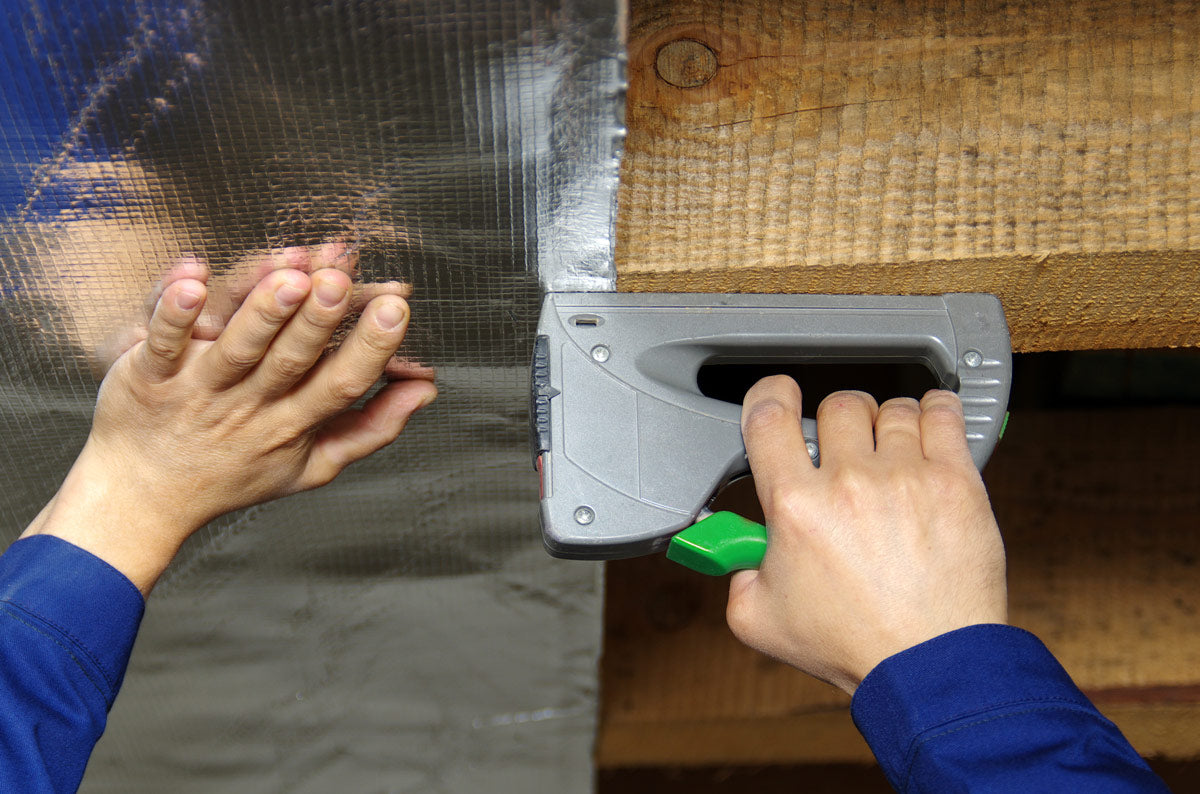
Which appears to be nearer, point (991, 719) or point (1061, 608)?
point (991, 719)

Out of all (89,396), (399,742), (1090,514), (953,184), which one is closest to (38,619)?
(89,396)

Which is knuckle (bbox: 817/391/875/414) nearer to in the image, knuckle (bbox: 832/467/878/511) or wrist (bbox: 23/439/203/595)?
→ knuckle (bbox: 832/467/878/511)

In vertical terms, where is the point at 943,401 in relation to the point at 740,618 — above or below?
above

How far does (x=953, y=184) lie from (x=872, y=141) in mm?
45

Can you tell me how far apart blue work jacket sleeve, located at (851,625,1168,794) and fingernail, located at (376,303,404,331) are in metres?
0.30

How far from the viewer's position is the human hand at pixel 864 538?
0.40m

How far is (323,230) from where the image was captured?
0.40 m

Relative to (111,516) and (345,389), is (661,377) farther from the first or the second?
(111,516)

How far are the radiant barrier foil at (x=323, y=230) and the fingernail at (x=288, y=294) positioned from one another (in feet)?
0.11

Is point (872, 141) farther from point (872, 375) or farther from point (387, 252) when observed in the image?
point (872, 375)

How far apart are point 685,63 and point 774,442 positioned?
0.20 meters

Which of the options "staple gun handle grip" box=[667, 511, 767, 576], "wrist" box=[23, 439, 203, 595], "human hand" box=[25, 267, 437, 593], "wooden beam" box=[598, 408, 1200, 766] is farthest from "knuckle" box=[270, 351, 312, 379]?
"wooden beam" box=[598, 408, 1200, 766]

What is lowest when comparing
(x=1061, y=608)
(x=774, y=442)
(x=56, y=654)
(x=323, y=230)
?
(x=1061, y=608)

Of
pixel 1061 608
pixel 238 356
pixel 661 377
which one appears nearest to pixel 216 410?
pixel 238 356
